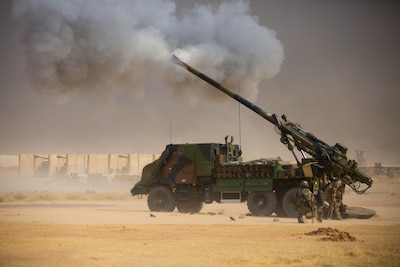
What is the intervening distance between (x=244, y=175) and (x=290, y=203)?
2.18 m

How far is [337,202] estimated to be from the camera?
2173 cm

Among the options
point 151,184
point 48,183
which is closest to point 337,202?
point 151,184

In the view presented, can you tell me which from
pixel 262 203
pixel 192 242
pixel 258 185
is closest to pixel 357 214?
pixel 262 203

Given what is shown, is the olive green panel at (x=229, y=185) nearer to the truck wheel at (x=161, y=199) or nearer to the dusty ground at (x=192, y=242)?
the truck wheel at (x=161, y=199)

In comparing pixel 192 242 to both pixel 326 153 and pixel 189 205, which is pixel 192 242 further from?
pixel 189 205

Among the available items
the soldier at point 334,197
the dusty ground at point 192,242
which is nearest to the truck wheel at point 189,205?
the dusty ground at point 192,242

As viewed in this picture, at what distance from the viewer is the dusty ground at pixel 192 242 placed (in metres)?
12.1

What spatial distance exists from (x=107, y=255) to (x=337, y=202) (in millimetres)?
10944

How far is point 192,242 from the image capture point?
1483cm

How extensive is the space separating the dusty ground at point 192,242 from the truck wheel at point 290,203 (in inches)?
26.9

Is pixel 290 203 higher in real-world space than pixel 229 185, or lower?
lower

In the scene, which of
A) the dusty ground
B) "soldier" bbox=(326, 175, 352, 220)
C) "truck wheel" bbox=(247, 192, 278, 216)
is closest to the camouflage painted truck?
"truck wheel" bbox=(247, 192, 278, 216)

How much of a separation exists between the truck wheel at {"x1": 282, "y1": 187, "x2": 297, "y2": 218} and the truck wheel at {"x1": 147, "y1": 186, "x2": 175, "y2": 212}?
4.66 meters

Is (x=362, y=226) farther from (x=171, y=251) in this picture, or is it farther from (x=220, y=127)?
(x=220, y=127)
